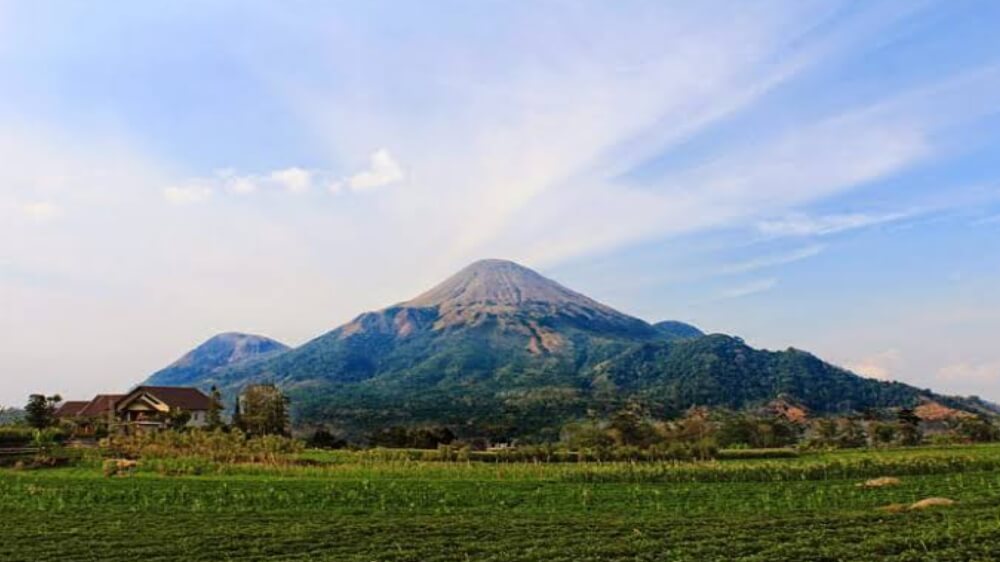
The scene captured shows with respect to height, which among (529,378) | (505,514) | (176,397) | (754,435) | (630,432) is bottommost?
(754,435)

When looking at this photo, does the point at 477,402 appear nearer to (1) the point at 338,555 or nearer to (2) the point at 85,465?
(2) the point at 85,465

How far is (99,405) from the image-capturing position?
238 feet

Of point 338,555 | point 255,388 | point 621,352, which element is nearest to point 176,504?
point 338,555

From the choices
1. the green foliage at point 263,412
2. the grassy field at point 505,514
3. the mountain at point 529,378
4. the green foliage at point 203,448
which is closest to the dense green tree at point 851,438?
the grassy field at point 505,514

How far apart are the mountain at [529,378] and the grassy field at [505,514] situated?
158 ft

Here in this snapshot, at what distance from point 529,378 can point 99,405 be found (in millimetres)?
73723

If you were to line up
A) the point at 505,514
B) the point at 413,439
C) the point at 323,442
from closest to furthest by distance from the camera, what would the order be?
the point at 505,514, the point at 323,442, the point at 413,439

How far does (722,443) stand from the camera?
5891 centimetres

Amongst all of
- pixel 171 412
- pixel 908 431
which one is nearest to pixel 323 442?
pixel 171 412

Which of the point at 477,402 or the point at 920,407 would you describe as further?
the point at 920,407

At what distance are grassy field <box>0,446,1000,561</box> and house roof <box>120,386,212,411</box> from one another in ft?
109

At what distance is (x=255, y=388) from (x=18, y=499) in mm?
37818

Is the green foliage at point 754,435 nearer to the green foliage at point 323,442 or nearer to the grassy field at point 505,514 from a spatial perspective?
the grassy field at point 505,514

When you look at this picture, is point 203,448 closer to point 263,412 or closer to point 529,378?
point 263,412
